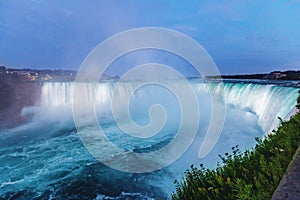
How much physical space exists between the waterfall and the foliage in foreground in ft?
21.3

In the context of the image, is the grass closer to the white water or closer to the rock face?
the white water

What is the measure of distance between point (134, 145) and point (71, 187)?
16.5 feet

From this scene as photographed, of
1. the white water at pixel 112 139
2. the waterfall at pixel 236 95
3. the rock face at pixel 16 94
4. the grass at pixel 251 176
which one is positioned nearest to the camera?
the grass at pixel 251 176

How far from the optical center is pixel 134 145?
13.2 metres

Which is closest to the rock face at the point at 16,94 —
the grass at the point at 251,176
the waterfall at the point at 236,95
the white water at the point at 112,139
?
the waterfall at the point at 236,95

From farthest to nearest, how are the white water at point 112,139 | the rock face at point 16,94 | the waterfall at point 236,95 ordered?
the rock face at point 16,94, the waterfall at point 236,95, the white water at point 112,139

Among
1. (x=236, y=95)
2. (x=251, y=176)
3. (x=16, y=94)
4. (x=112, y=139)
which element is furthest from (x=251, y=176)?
(x=16, y=94)

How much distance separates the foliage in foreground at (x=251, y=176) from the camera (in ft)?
8.36

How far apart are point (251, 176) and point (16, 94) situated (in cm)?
2886

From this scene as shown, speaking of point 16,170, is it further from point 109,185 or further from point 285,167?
point 285,167

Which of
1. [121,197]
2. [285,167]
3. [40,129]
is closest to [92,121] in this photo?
[40,129]

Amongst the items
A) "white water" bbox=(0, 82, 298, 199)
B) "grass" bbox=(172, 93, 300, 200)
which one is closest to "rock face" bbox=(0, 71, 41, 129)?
"white water" bbox=(0, 82, 298, 199)

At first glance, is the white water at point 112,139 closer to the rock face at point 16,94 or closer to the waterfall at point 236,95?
the waterfall at point 236,95

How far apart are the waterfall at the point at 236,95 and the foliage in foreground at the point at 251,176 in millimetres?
6481
